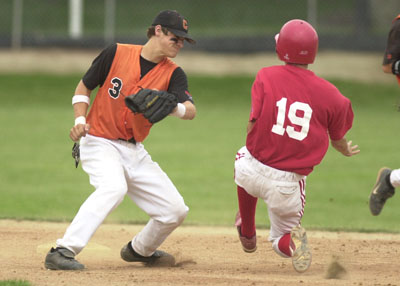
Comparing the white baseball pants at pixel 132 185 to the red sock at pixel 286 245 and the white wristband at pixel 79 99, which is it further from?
the red sock at pixel 286 245

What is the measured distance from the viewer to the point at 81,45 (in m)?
21.3

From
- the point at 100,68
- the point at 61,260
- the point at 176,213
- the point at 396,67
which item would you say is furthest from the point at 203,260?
the point at 396,67

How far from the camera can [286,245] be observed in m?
5.73

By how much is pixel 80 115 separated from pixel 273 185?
154 cm

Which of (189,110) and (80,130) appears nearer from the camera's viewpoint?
(80,130)

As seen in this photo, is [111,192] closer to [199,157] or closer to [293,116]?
[293,116]

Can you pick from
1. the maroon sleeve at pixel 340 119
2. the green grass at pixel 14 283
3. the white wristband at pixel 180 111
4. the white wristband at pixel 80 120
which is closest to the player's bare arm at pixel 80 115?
the white wristband at pixel 80 120

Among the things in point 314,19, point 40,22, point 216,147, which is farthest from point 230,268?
point 40,22

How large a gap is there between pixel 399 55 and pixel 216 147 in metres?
7.95

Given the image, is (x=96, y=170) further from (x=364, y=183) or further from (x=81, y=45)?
(x=81, y=45)

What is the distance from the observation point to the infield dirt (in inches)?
213

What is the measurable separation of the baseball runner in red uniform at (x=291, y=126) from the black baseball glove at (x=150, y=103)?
62 cm

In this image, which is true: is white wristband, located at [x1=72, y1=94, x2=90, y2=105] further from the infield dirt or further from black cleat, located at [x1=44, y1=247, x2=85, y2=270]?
the infield dirt

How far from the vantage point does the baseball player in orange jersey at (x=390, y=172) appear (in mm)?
6629
